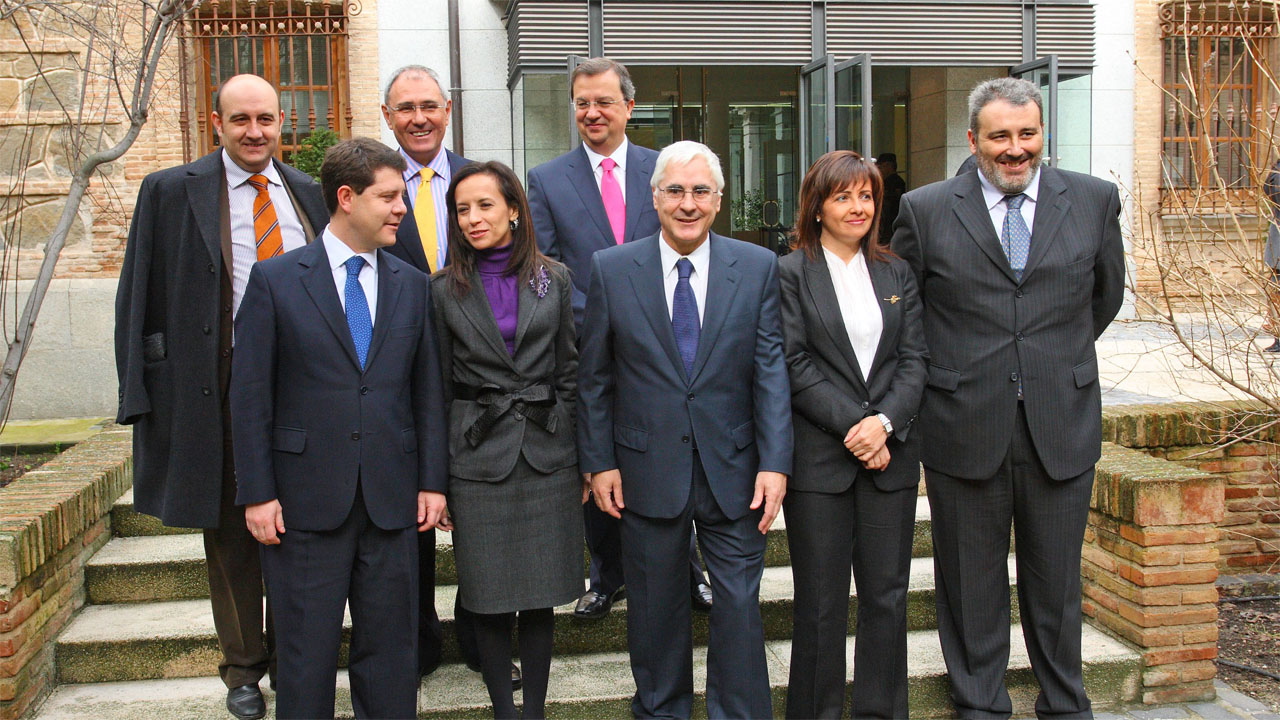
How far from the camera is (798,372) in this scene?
3514mm

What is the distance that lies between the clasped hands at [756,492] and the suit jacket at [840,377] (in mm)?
127

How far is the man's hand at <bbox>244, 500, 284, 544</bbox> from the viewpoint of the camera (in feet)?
10.6

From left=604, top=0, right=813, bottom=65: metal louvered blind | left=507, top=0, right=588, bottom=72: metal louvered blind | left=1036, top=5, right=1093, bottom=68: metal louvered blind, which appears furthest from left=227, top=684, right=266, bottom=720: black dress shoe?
left=1036, top=5, right=1093, bottom=68: metal louvered blind

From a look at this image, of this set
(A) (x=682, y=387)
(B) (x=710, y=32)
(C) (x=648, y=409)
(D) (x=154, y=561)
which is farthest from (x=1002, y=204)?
(B) (x=710, y=32)

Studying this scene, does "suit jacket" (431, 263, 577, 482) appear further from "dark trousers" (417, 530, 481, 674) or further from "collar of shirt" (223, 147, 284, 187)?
"collar of shirt" (223, 147, 284, 187)

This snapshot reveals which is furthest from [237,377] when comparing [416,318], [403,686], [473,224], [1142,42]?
[1142,42]

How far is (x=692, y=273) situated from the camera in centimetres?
356

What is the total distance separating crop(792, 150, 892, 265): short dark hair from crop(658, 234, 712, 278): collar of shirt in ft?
1.05

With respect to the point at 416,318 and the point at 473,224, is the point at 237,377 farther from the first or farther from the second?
the point at 473,224

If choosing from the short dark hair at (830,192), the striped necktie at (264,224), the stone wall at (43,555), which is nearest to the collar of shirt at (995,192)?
the short dark hair at (830,192)

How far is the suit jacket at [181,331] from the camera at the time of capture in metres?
3.63

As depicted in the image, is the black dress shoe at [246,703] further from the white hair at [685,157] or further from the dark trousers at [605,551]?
the white hair at [685,157]

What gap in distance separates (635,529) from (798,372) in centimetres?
73

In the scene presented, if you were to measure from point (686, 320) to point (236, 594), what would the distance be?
1.82 m
